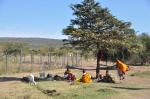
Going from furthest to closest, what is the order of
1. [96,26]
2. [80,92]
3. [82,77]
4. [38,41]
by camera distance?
[38,41] → [96,26] → [82,77] → [80,92]

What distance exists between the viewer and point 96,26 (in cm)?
2148

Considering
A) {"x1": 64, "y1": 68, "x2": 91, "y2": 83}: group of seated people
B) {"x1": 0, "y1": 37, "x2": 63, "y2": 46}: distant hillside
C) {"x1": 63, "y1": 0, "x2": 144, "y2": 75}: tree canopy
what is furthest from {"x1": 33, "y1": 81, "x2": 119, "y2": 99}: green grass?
{"x1": 0, "y1": 37, "x2": 63, "y2": 46}: distant hillside

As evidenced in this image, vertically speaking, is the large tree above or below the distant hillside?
below

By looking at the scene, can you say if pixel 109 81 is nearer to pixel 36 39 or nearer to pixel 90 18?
pixel 90 18

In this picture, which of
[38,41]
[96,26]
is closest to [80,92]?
[96,26]

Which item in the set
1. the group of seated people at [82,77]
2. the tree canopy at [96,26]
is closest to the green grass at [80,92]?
the group of seated people at [82,77]

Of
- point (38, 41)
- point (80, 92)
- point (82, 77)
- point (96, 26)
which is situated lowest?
point (80, 92)

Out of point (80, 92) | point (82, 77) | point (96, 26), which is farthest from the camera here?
point (96, 26)

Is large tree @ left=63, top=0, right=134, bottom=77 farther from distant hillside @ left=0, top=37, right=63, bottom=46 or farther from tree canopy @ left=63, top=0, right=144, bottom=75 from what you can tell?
distant hillside @ left=0, top=37, right=63, bottom=46

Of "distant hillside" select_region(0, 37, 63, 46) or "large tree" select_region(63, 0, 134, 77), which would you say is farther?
"distant hillside" select_region(0, 37, 63, 46)

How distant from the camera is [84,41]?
2148cm

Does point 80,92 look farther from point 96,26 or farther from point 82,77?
point 96,26

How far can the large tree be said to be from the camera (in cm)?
2152

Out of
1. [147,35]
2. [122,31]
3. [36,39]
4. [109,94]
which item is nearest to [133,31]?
[122,31]
